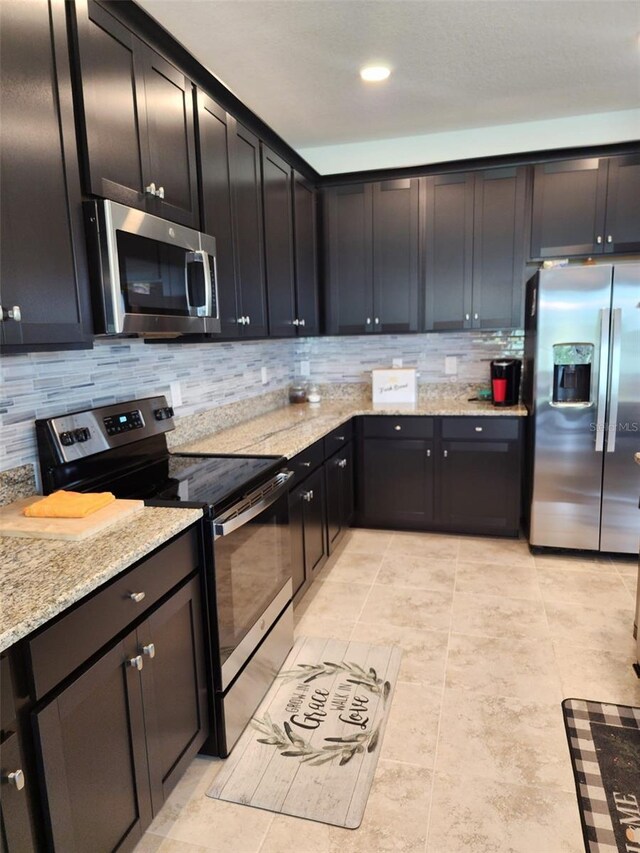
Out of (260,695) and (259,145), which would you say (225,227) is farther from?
(260,695)

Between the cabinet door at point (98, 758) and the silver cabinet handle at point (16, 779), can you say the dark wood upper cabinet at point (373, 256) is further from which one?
the silver cabinet handle at point (16, 779)

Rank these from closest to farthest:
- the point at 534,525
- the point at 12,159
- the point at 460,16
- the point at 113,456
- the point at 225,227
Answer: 1. the point at 12,159
2. the point at 113,456
3. the point at 460,16
4. the point at 225,227
5. the point at 534,525

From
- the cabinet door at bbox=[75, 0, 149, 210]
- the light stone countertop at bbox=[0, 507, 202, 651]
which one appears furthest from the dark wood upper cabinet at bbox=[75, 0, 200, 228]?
the light stone countertop at bbox=[0, 507, 202, 651]

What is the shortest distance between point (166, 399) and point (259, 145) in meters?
1.41

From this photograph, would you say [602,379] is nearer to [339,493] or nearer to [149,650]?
[339,493]

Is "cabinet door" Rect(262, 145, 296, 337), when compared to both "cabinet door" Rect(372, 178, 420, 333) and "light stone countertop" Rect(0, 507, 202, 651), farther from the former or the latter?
"light stone countertop" Rect(0, 507, 202, 651)

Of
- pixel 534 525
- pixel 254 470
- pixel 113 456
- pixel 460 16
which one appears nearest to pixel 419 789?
pixel 254 470

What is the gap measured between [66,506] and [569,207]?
11.2ft

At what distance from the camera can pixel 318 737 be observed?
77.5 inches

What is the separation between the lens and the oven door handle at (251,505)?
1726 mm

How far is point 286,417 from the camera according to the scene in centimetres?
351

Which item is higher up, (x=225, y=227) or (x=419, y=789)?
(x=225, y=227)

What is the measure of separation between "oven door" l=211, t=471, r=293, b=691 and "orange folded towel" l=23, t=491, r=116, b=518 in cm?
35

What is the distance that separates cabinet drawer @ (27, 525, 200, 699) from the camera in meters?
1.09
